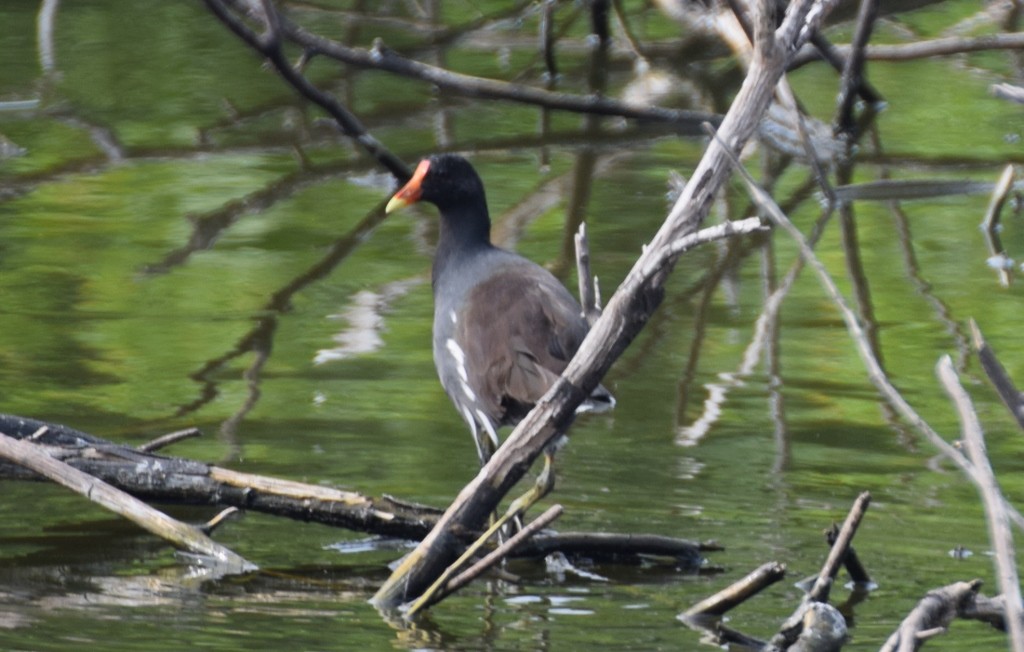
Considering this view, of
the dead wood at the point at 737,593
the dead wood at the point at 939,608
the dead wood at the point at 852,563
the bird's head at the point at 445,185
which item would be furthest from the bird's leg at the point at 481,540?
the bird's head at the point at 445,185

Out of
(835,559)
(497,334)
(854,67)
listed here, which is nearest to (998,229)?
(854,67)

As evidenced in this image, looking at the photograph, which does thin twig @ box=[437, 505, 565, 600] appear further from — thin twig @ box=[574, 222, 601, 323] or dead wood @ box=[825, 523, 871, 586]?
dead wood @ box=[825, 523, 871, 586]

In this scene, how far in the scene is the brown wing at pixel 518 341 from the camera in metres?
4.87

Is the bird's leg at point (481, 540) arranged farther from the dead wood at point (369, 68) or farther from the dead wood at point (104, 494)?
the dead wood at point (369, 68)

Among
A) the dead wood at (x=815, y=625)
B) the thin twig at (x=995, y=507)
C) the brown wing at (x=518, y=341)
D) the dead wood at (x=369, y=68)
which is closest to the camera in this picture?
the thin twig at (x=995, y=507)

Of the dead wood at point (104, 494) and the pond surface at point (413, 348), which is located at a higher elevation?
the dead wood at point (104, 494)

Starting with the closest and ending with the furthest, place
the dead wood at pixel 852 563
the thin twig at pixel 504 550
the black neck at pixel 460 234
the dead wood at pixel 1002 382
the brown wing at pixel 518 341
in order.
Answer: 1. the dead wood at pixel 1002 382
2. the thin twig at pixel 504 550
3. the dead wood at pixel 852 563
4. the brown wing at pixel 518 341
5. the black neck at pixel 460 234

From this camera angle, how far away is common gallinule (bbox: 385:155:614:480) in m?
4.89

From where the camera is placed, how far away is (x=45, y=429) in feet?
15.6

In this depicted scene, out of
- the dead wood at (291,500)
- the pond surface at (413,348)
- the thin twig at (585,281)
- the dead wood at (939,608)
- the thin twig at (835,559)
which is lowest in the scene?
the pond surface at (413,348)

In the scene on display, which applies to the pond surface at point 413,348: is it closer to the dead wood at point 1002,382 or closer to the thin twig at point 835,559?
the thin twig at point 835,559

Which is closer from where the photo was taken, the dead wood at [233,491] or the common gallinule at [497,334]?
the dead wood at [233,491]

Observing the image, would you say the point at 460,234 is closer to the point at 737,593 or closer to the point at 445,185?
the point at 445,185

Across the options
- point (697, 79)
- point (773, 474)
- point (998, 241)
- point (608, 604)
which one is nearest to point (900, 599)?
point (608, 604)
